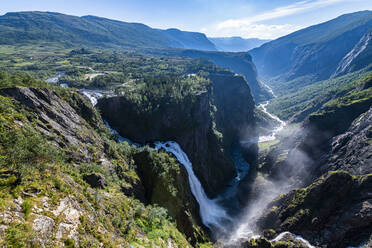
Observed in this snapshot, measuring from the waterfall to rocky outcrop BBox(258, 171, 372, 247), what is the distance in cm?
1708

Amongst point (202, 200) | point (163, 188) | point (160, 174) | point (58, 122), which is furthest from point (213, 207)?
point (58, 122)

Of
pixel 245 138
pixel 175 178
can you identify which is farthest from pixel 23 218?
pixel 245 138

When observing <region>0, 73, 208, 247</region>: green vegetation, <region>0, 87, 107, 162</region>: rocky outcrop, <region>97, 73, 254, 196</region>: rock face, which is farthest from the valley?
<region>97, 73, 254, 196</region>: rock face

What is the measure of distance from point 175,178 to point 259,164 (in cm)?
7031

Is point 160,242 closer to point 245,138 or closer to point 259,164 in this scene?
point 259,164

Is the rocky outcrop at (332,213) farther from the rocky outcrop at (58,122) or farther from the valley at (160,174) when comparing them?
the rocky outcrop at (58,122)

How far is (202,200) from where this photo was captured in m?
70.6

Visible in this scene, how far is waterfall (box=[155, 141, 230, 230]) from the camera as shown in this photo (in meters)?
65.7

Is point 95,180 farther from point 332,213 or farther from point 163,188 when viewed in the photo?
point 332,213

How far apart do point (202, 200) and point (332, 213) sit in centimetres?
3864

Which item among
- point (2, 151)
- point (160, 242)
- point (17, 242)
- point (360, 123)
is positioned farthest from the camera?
point (360, 123)

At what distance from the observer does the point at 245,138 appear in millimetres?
149625

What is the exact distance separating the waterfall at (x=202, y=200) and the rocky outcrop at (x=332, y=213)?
17.1 metres

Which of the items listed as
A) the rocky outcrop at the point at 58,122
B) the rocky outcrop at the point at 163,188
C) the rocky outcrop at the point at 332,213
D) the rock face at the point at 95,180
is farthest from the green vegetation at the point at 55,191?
the rocky outcrop at the point at 332,213
